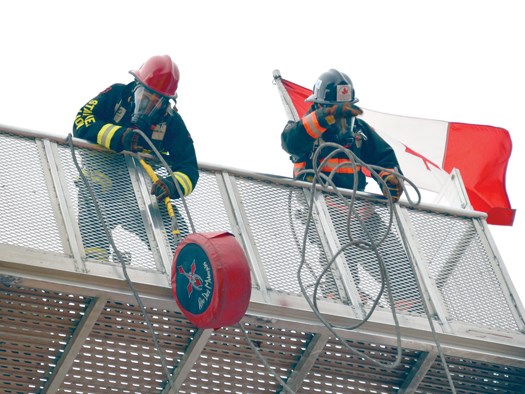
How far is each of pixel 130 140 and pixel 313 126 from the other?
1.83 meters

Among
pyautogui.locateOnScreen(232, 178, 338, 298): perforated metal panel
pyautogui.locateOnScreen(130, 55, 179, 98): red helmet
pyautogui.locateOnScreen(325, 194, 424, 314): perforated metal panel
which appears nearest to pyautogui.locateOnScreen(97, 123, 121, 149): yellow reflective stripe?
pyautogui.locateOnScreen(130, 55, 179, 98): red helmet

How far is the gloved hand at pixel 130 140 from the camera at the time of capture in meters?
9.88

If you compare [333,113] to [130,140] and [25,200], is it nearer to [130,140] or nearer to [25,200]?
[130,140]

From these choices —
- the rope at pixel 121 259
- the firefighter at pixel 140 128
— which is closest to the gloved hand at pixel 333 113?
the firefighter at pixel 140 128

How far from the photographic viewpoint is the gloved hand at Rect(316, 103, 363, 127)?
1104cm

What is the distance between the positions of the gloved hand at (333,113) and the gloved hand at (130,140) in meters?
1.75

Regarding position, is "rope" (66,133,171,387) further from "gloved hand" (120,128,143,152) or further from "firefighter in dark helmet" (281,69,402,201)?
"firefighter in dark helmet" (281,69,402,201)

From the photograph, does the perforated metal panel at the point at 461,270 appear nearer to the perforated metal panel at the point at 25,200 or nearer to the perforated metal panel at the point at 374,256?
the perforated metal panel at the point at 374,256

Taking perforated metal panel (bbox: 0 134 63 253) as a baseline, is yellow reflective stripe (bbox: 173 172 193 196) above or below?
above

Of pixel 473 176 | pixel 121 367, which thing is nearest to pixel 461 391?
pixel 121 367

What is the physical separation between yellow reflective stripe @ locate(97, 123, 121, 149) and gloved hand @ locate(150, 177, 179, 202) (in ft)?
1.72

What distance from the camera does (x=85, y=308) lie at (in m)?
8.88

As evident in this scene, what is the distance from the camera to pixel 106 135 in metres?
9.92

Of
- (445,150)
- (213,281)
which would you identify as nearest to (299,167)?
(213,281)
